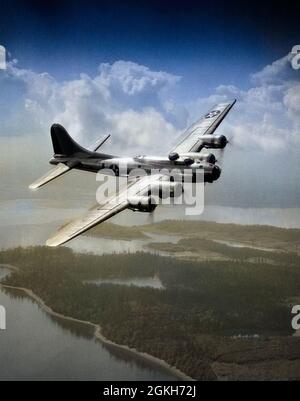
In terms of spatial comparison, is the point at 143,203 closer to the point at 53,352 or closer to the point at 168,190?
the point at 168,190

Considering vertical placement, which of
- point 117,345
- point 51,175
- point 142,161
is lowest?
point 117,345

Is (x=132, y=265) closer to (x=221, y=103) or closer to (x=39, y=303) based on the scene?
(x=39, y=303)

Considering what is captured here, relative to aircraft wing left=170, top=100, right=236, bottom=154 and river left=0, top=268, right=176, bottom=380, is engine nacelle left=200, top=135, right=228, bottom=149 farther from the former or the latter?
river left=0, top=268, right=176, bottom=380

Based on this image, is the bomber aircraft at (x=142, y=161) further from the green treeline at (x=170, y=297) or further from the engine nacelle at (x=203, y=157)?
the green treeline at (x=170, y=297)

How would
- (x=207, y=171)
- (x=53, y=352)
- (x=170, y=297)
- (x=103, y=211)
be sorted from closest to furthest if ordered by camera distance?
(x=103, y=211) < (x=207, y=171) < (x=170, y=297) < (x=53, y=352)

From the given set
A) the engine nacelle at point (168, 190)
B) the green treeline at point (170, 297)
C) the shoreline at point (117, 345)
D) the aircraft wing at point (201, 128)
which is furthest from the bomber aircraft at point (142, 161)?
the shoreline at point (117, 345)

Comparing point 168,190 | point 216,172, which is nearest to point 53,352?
point 168,190
